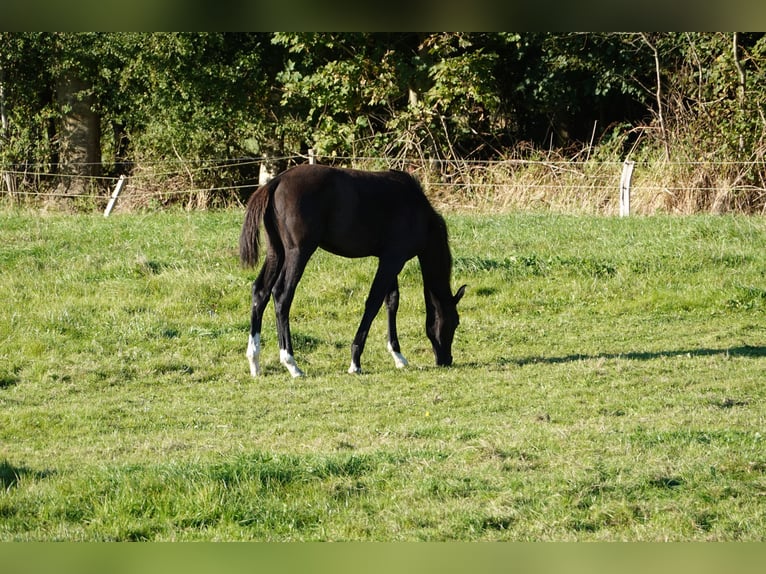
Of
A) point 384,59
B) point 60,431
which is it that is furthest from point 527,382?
point 384,59

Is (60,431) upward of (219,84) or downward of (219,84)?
downward

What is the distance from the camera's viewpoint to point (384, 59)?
23.8 meters

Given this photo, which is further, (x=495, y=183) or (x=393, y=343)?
(x=495, y=183)

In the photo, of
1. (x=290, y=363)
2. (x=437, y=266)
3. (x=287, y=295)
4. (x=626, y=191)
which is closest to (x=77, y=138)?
(x=626, y=191)

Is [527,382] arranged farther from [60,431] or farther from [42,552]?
[42,552]

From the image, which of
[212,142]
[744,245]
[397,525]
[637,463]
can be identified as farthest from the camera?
[212,142]

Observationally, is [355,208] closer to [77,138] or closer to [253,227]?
[253,227]

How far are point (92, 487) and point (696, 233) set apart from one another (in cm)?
1271

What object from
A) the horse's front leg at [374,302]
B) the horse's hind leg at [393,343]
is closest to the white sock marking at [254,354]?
the horse's front leg at [374,302]

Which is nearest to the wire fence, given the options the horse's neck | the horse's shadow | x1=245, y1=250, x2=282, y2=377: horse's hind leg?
the horse's shadow

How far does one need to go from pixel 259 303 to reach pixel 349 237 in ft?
3.82

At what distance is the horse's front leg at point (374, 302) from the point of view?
389 inches

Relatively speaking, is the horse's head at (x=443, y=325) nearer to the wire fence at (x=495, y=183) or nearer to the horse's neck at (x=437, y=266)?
the horse's neck at (x=437, y=266)

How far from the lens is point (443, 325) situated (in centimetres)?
1021
